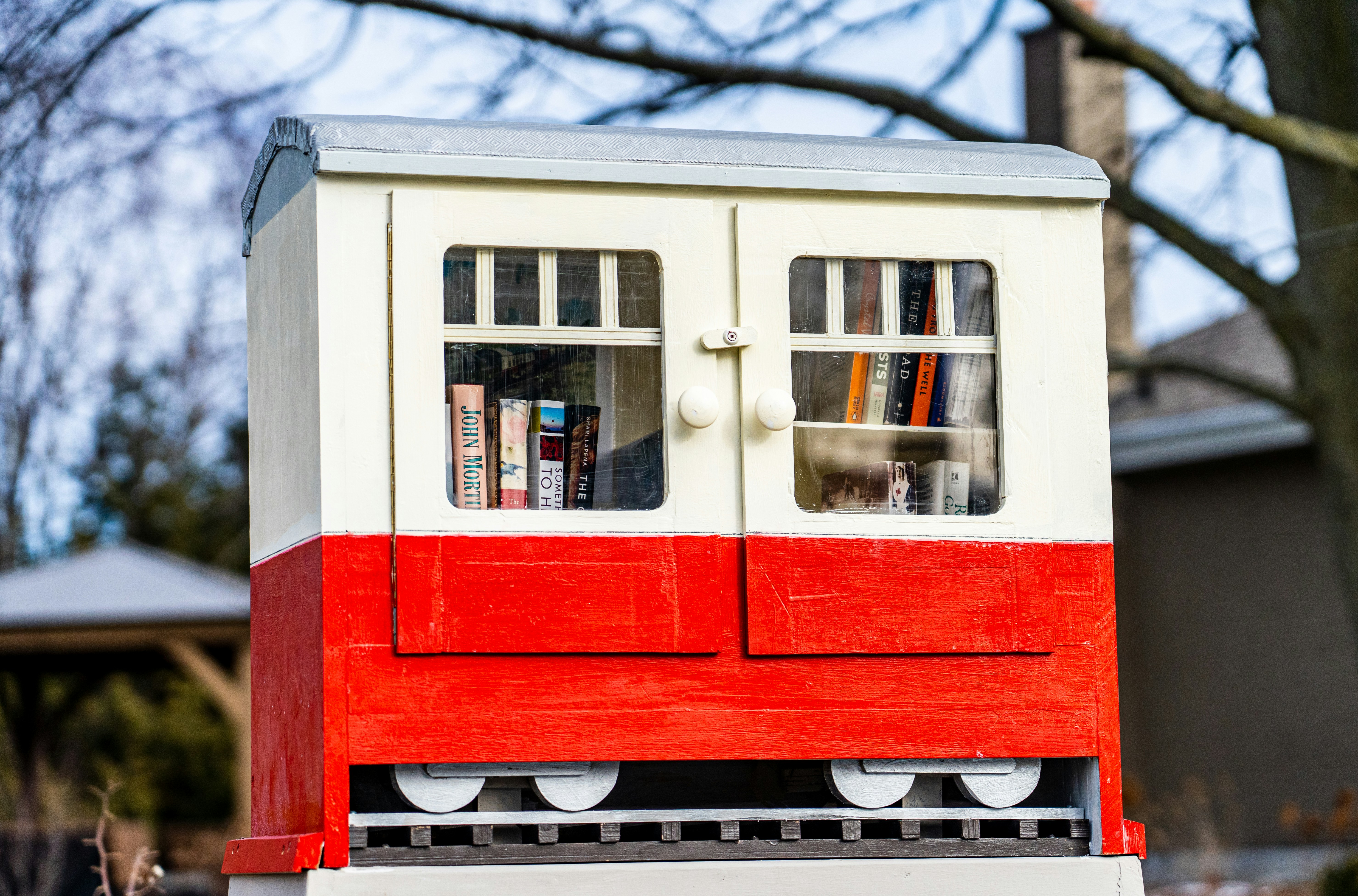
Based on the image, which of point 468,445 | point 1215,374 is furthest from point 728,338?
point 1215,374

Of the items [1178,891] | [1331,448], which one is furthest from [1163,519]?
[1331,448]

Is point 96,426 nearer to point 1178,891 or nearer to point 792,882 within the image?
point 1178,891

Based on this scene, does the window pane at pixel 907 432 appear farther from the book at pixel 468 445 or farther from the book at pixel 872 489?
the book at pixel 468 445

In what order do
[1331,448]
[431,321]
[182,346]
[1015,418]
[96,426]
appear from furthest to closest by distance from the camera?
[96,426] → [182,346] → [1331,448] → [1015,418] → [431,321]

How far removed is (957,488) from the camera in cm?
259

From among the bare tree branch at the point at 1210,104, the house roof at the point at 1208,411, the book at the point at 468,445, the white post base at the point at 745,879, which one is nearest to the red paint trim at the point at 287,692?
the white post base at the point at 745,879

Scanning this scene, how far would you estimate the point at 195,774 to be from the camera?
16.4 m

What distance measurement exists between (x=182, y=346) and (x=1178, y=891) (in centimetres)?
1405

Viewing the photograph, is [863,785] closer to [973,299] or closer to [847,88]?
[973,299]

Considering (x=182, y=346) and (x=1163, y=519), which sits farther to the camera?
(x=182, y=346)

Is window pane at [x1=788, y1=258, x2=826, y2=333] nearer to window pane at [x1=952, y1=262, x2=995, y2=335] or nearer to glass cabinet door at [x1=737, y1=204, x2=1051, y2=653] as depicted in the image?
glass cabinet door at [x1=737, y1=204, x2=1051, y2=653]

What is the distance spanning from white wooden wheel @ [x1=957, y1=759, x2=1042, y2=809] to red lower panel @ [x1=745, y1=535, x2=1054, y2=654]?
245 millimetres

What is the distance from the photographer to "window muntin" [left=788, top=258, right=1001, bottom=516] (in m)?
2.54

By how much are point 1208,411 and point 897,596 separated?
974 centimetres
